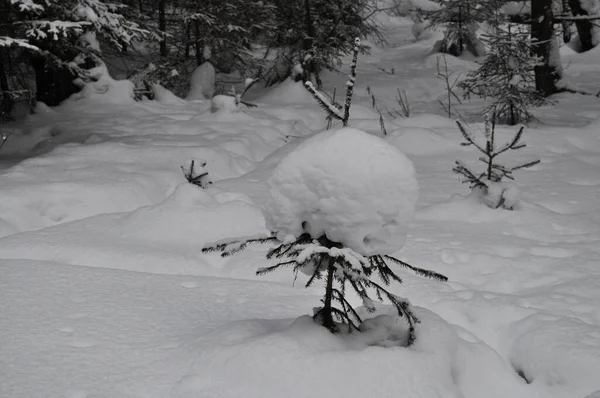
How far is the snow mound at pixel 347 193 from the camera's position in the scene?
2086 millimetres

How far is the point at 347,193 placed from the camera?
2.08 m

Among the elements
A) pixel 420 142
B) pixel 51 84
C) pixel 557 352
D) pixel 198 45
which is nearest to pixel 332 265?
pixel 557 352

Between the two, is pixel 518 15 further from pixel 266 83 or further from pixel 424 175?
pixel 424 175

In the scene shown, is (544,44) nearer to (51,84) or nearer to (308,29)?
(308,29)

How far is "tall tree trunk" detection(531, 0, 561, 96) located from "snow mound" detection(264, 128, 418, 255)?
8861 millimetres

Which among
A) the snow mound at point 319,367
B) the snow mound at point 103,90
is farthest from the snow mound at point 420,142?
the snow mound at point 319,367

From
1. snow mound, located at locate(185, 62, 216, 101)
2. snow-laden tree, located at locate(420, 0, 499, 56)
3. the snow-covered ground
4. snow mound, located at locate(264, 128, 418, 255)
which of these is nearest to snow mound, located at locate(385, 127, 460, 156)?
the snow-covered ground

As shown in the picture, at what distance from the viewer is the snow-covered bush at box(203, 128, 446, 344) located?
2082 millimetres

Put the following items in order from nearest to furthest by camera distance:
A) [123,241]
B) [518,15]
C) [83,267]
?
[83,267] < [123,241] < [518,15]

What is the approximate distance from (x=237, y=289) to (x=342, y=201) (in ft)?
4.68

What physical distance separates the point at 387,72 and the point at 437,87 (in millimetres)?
2133

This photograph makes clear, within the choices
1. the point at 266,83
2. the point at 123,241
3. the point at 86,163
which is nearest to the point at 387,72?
the point at 266,83

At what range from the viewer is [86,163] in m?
6.01

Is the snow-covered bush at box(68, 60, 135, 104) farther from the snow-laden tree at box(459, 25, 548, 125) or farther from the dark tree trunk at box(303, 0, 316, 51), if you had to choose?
the snow-laden tree at box(459, 25, 548, 125)
